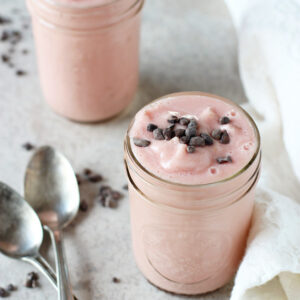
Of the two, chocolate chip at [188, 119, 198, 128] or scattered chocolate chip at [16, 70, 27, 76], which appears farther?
scattered chocolate chip at [16, 70, 27, 76]

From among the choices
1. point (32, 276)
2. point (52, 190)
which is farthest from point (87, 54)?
point (32, 276)

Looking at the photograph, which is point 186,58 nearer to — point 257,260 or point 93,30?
point 93,30

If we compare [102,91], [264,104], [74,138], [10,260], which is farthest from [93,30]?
[10,260]

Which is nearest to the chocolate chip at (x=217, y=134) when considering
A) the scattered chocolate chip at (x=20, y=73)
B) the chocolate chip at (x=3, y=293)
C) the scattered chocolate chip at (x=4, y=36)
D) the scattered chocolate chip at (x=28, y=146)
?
the chocolate chip at (x=3, y=293)

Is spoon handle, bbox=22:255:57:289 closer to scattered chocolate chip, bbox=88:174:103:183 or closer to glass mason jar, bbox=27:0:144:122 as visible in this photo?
scattered chocolate chip, bbox=88:174:103:183

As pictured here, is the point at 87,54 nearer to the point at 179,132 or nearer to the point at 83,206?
the point at 83,206

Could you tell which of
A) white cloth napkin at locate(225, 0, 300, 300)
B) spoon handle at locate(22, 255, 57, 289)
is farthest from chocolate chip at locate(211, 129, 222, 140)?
spoon handle at locate(22, 255, 57, 289)

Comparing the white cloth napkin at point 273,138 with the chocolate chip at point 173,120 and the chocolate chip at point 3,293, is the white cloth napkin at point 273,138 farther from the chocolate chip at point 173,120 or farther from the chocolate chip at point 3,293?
the chocolate chip at point 3,293
